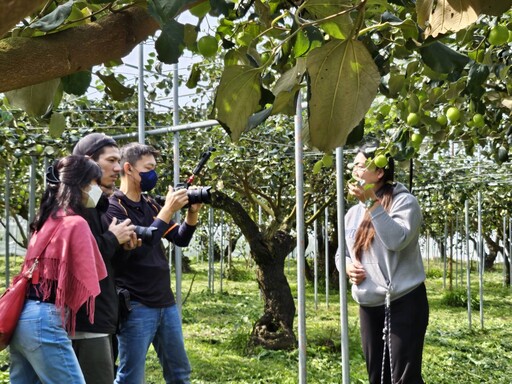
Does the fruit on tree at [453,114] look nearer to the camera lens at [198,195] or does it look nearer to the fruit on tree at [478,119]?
the fruit on tree at [478,119]

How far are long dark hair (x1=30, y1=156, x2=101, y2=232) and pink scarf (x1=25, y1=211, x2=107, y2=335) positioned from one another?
0.23 ft

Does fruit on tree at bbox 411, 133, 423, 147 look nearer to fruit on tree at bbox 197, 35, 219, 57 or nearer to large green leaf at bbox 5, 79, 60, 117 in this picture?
fruit on tree at bbox 197, 35, 219, 57

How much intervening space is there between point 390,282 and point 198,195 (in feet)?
3.04

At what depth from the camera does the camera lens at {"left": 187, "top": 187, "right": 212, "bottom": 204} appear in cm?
320

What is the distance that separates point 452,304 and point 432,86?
10.2m

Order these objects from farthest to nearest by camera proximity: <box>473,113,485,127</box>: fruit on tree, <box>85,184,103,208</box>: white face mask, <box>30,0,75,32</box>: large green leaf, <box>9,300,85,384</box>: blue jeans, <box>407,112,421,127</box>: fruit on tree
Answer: <box>85,184,103,208</box>: white face mask → <box>9,300,85,384</box>: blue jeans → <box>473,113,485,127</box>: fruit on tree → <box>407,112,421,127</box>: fruit on tree → <box>30,0,75,32</box>: large green leaf

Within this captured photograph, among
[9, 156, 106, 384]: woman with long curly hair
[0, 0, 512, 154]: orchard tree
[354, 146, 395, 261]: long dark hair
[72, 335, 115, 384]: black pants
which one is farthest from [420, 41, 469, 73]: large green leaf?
[354, 146, 395, 261]: long dark hair

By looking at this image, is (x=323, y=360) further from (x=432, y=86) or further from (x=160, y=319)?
(x=432, y=86)

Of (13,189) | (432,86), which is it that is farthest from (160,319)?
→ (13,189)

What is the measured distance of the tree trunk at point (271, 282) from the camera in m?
6.80

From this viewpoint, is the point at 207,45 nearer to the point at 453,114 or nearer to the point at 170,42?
the point at 170,42

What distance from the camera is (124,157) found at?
322cm

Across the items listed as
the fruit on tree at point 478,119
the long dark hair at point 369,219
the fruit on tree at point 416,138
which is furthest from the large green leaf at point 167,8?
the long dark hair at point 369,219

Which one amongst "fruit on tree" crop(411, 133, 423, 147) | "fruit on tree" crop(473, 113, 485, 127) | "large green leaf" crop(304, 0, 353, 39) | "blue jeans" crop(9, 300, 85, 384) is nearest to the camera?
"large green leaf" crop(304, 0, 353, 39)
